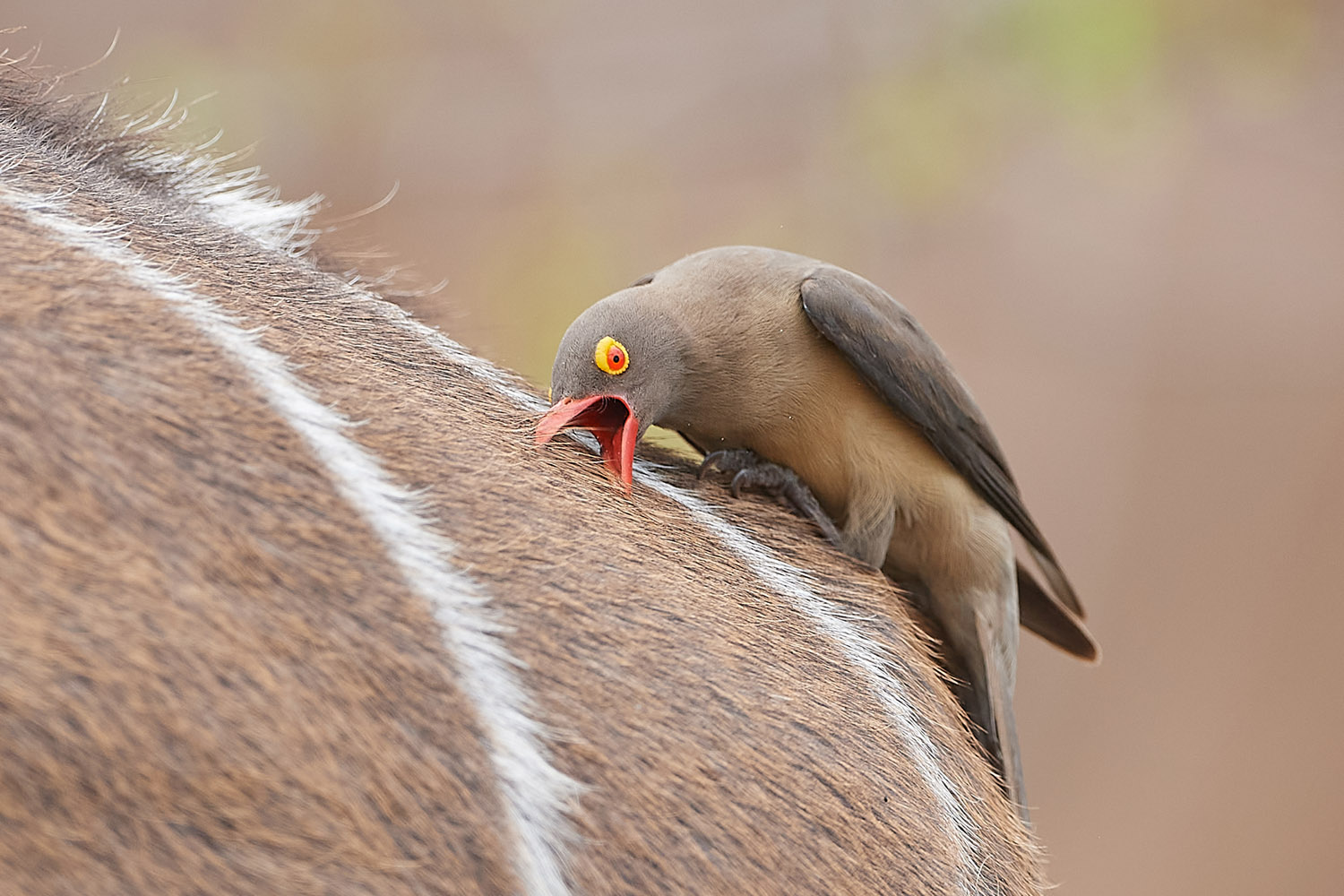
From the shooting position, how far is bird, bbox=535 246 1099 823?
1230 mm

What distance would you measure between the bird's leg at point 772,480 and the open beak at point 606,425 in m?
0.12

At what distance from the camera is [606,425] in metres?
1.15

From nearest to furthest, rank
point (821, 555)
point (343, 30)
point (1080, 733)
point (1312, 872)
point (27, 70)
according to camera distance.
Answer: point (821, 555)
point (27, 70)
point (1312, 872)
point (1080, 733)
point (343, 30)

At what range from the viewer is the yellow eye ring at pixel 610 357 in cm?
112

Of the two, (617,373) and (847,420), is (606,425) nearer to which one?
(617,373)

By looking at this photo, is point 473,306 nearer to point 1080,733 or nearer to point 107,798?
point 1080,733

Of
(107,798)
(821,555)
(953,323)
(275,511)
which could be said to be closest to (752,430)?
(821,555)

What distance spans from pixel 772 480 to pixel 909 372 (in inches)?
7.1

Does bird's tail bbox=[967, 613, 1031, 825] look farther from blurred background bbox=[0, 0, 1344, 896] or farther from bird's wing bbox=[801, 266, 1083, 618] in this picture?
blurred background bbox=[0, 0, 1344, 896]

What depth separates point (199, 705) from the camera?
2.06 ft

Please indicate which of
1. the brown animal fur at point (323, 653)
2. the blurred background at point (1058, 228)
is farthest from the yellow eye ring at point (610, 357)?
the blurred background at point (1058, 228)

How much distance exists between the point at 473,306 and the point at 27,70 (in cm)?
215

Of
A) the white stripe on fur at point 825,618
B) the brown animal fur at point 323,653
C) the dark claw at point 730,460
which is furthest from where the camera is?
the dark claw at point 730,460

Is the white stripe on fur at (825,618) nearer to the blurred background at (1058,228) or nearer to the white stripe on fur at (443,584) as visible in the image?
the white stripe on fur at (443,584)
